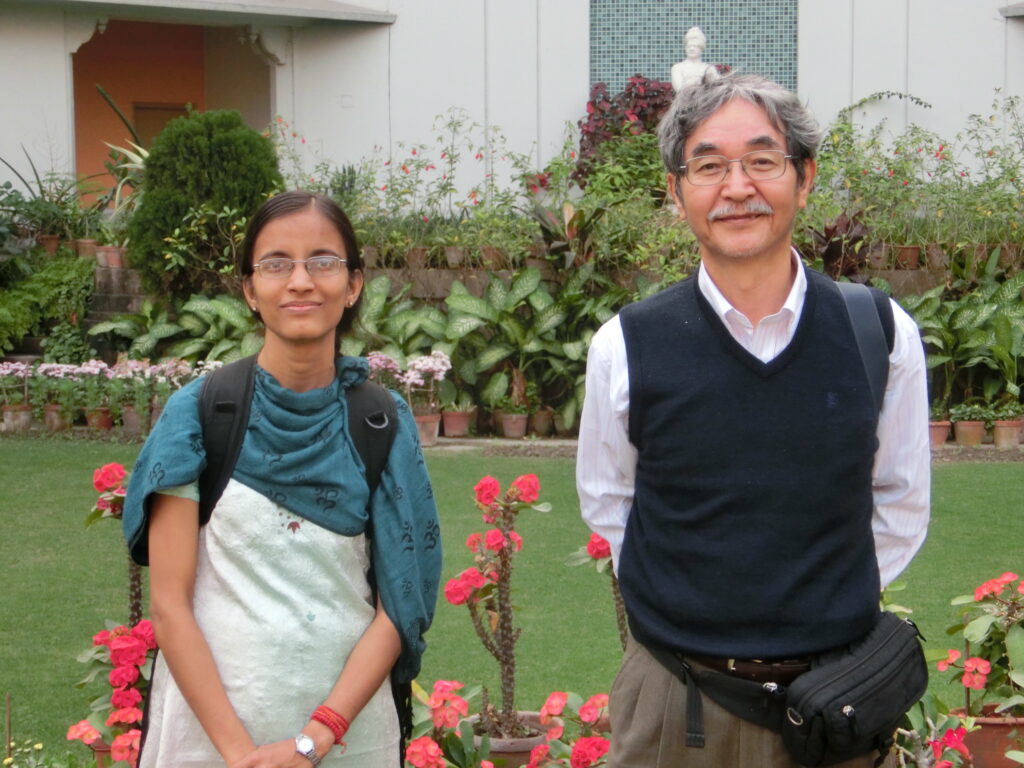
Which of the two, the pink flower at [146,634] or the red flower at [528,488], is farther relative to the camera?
the red flower at [528,488]

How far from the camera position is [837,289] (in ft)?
7.68

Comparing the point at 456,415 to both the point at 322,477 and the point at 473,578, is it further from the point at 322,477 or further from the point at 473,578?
the point at 322,477

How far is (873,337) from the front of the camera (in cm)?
230

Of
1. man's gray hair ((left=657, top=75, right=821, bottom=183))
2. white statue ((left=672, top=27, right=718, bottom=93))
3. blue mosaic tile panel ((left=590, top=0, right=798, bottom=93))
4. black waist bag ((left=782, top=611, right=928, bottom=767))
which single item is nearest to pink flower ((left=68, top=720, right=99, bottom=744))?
black waist bag ((left=782, top=611, right=928, bottom=767))

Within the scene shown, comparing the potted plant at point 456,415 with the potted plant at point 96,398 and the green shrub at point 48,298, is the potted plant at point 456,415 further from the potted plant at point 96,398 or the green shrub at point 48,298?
the green shrub at point 48,298

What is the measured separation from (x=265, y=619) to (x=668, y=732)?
2.24 ft

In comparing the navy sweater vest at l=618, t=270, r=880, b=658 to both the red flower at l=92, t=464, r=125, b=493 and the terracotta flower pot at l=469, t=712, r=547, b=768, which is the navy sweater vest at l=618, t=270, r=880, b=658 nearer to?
the terracotta flower pot at l=469, t=712, r=547, b=768

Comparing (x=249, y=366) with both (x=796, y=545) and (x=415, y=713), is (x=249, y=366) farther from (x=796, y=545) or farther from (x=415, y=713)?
(x=415, y=713)

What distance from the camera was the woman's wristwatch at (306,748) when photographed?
7.60 ft

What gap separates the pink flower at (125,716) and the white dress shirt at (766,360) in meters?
1.44

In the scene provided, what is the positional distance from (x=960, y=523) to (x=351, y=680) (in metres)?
5.44

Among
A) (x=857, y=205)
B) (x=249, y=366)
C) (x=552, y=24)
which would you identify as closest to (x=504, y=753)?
(x=249, y=366)

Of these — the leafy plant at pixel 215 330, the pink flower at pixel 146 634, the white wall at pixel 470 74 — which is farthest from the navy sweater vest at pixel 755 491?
the white wall at pixel 470 74

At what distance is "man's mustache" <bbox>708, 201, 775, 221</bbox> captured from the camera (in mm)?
2309
